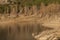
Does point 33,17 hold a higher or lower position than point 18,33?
lower

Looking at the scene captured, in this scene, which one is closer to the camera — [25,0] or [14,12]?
[14,12]

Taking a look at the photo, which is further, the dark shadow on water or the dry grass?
the dry grass

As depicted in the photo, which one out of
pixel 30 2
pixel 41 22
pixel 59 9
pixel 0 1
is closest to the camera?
pixel 41 22

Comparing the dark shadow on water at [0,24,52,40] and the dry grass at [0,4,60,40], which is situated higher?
the dark shadow on water at [0,24,52,40]

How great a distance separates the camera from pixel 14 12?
66000 mm

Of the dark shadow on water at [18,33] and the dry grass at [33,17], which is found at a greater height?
the dark shadow on water at [18,33]

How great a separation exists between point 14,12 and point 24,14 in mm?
3679

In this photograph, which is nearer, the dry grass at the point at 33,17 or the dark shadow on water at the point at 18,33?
the dark shadow on water at the point at 18,33

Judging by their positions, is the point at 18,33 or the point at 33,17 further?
the point at 33,17

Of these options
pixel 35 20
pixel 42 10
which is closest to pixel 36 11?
pixel 42 10

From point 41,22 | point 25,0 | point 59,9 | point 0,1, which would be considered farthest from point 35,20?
point 0,1

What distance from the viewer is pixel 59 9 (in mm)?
62656

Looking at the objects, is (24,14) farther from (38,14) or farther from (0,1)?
(0,1)

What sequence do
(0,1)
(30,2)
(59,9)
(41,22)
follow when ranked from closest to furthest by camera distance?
(41,22)
(59,9)
(30,2)
(0,1)
